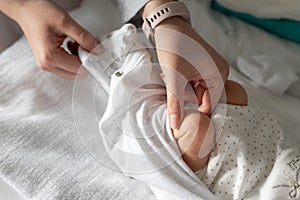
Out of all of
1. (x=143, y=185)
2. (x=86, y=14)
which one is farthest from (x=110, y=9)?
(x=143, y=185)

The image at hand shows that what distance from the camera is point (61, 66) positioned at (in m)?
0.80

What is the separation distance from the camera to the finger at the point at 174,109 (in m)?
0.68

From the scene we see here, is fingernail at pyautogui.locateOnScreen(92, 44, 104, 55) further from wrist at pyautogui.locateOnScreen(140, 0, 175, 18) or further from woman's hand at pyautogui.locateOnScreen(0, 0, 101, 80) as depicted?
wrist at pyautogui.locateOnScreen(140, 0, 175, 18)

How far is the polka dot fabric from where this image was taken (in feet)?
2.17

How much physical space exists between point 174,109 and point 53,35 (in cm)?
27

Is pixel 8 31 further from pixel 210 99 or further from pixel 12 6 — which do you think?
pixel 210 99

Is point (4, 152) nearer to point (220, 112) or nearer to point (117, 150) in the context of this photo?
point (117, 150)

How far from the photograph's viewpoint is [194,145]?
2.23ft

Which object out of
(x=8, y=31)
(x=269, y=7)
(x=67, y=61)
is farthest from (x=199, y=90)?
(x=8, y=31)

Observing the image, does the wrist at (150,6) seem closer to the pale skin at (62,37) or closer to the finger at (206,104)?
the pale skin at (62,37)

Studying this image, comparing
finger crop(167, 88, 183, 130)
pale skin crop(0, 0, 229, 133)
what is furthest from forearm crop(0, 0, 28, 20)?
finger crop(167, 88, 183, 130)

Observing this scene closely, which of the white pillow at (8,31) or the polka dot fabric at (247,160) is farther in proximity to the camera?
the white pillow at (8,31)

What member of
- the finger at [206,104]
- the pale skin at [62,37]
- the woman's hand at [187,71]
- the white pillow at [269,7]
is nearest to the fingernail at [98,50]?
the pale skin at [62,37]

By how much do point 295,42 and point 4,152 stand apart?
25.7 inches
